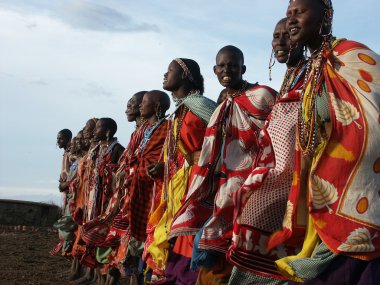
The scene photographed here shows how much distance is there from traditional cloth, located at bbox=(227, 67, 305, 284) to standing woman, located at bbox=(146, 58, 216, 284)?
5.58ft

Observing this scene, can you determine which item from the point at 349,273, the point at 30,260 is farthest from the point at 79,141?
the point at 349,273

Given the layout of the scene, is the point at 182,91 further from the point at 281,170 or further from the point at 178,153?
the point at 281,170

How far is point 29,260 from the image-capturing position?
13.1 m

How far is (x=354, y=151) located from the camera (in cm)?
369

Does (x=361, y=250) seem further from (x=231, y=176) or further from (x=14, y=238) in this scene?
(x=14, y=238)

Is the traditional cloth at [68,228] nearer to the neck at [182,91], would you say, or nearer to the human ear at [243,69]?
the neck at [182,91]

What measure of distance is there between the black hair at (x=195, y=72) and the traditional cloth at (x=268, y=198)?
2.72 metres

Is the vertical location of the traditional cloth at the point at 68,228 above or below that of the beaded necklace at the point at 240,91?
below

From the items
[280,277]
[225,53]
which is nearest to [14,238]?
[225,53]

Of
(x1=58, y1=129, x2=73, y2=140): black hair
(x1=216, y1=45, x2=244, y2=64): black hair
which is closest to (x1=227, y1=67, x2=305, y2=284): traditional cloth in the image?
(x1=216, y1=45, x2=244, y2=64): black hair

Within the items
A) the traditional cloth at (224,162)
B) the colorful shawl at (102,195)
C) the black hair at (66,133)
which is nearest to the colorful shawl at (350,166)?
the traditional cloth at (224,162)

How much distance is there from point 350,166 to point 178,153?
3.36 meters

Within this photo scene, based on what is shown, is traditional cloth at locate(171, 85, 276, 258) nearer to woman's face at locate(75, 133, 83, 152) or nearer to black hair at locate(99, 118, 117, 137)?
black hair at locate(99, 118, 117, 137)

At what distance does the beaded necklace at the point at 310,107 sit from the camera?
13.0 feet
